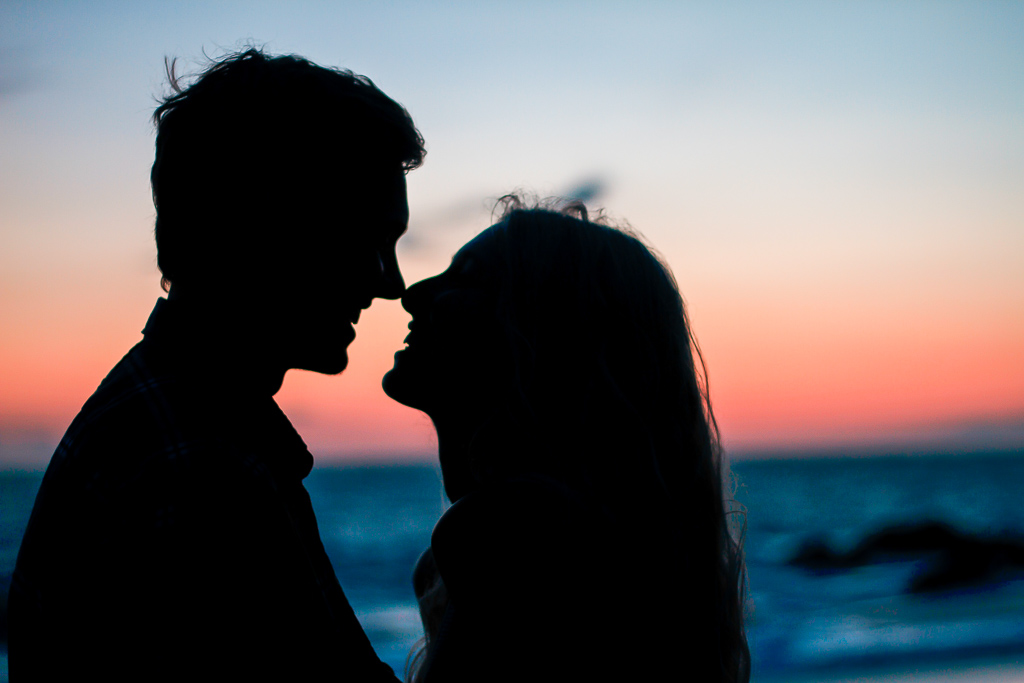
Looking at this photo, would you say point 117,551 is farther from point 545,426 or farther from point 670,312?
point 670,312

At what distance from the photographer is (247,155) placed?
1.61 m

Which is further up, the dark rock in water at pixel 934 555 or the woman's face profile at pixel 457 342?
the dark rock in water at pixel 934 555

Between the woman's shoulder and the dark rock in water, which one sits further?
the dark rock in water

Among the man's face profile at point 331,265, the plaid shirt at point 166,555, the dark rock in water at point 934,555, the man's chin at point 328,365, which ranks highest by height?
the dark rock in water at point 934,555

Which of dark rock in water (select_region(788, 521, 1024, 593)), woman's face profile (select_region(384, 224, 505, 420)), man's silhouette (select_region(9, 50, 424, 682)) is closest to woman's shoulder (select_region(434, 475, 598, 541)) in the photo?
man's silhouette (select_region(9, 50, 424, 682))

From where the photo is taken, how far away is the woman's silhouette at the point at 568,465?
1633 mm

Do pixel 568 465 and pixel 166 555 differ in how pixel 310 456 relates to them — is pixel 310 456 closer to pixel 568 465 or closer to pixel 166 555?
pixel 166 555

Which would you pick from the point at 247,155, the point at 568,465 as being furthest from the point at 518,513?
the point at 247,155

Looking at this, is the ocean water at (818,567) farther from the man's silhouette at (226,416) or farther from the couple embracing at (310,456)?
the man's silhouette at (226,416)

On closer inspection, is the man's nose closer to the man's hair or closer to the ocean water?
the man's hair

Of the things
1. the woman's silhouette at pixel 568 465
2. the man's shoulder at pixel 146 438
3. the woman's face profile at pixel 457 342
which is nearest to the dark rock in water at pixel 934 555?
the woman's silhouette at pixel 568 465

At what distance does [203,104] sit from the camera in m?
1.65

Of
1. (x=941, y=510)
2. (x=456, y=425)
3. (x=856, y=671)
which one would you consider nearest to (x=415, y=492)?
(x=941, y=510)

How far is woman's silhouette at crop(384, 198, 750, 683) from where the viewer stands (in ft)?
5.36
